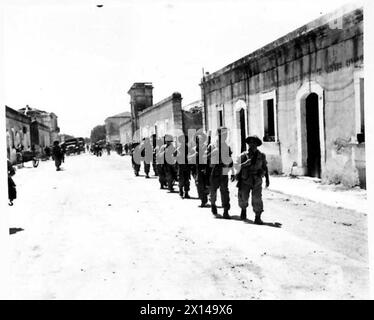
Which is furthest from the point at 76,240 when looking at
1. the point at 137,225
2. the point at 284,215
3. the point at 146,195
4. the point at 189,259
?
the point at 146,195

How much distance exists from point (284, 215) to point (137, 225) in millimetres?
2622

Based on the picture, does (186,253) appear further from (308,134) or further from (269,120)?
(269,120)

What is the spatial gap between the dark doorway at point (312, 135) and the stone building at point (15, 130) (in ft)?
55.2

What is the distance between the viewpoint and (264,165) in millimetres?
6770

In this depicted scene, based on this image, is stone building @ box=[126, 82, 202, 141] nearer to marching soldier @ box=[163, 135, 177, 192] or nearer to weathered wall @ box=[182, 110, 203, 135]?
weathered wall @ box=[182, 110, 203, 135]

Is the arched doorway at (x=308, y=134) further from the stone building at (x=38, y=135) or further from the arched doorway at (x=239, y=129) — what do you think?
the stone building at (x=38, y=135)

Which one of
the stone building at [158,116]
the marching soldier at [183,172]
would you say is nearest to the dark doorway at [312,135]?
the marching soldier at [183,172]

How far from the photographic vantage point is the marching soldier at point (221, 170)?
7.33m

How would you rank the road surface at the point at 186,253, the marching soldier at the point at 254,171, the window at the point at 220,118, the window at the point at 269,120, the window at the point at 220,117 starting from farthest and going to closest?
1. the window at the point at 220,118
2. the window at the point at 220,117
3. the window at the point at 269,120
4. the marching soldier at the point at 254,171
5. the road surface at the point at 186,253

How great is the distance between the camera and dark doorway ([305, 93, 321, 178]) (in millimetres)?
12047

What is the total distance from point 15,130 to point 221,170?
23080 millimetres

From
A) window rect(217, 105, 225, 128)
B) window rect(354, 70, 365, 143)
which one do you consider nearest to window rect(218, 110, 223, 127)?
window rect(217, 105, 225, 128)
